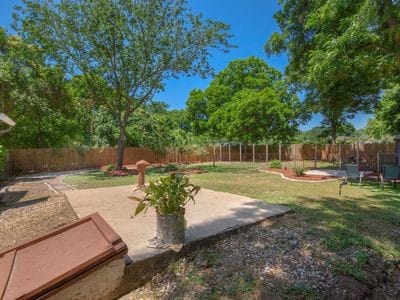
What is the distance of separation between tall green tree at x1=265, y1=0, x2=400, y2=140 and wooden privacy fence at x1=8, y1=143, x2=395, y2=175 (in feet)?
10.5

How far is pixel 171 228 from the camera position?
3189 millimetres

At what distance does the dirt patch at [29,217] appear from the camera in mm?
4242

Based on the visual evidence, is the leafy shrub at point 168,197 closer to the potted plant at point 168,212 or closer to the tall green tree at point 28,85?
the potted plant at point 168,212

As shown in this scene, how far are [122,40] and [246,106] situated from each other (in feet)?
37.5

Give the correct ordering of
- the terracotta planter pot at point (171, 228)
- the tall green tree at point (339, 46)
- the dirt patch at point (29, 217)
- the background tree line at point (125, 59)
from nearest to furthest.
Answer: the terracotta planter pot at point (171, 228), the dirt patch at point (29, 217), the tall green tree at point (339, 46), the background tree line at point (125, 59)

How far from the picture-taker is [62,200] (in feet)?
21.0

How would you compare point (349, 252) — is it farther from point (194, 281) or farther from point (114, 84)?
point (114, 84)

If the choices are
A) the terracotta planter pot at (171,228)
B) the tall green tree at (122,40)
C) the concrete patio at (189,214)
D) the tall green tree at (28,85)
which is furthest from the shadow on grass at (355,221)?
the tall green tree at (28,85)

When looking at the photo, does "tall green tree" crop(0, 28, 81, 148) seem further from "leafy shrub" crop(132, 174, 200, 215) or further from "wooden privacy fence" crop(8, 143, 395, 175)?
"leafy shrub" crop(132, 174, 200, 215)

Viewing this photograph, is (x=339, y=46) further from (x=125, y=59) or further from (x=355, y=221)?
(x=125, y=59)

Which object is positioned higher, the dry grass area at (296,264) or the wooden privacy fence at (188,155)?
the wooden privacy fence at (188,155)

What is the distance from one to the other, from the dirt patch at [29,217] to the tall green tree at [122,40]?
8.45 meters

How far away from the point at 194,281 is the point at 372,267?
6.80ft

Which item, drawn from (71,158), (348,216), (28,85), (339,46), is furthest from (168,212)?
(71,158)
